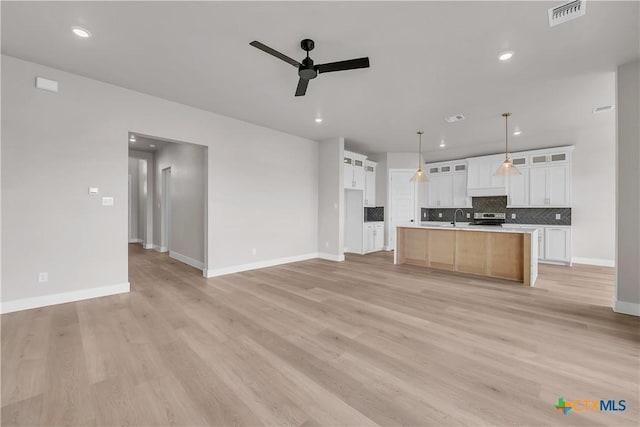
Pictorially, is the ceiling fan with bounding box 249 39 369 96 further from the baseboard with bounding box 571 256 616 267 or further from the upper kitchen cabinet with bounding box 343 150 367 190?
the baseboard with bounding box 571 256 616 267

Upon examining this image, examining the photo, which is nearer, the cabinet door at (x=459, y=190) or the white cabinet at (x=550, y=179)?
the white cabinet at (x=550, y=179)

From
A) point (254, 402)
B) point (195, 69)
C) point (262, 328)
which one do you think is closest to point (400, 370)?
point (254, 402)

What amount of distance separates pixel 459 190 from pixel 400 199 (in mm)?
1685

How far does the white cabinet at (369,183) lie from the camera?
7.60 m

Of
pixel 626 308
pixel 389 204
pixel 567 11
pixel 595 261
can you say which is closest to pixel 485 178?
pixel 389 204

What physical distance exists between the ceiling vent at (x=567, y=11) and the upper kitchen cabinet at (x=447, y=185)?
5.71 metres

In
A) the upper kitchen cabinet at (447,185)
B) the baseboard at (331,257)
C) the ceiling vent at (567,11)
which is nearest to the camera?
the ceiling vent at (567,11)

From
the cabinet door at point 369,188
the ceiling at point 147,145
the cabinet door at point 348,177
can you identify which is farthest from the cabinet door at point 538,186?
the ceiling at point 147,145

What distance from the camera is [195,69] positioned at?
325 cm

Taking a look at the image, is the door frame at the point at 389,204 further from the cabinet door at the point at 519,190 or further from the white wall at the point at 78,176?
the white wall at the point at 78,176

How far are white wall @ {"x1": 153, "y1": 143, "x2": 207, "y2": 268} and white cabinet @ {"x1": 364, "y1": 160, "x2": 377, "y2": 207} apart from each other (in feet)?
14.1

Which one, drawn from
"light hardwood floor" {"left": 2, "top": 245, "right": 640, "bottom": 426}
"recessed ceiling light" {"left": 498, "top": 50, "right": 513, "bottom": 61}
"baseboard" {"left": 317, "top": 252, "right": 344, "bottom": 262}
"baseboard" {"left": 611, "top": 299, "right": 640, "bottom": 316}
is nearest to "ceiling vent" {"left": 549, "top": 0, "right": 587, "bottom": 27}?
"recessed ceiling light" {"left": 498, "top": 50, "right": 513, "bottom": 61}

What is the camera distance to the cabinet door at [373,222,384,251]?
7781 millimetres

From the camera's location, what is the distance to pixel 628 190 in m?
3.07
